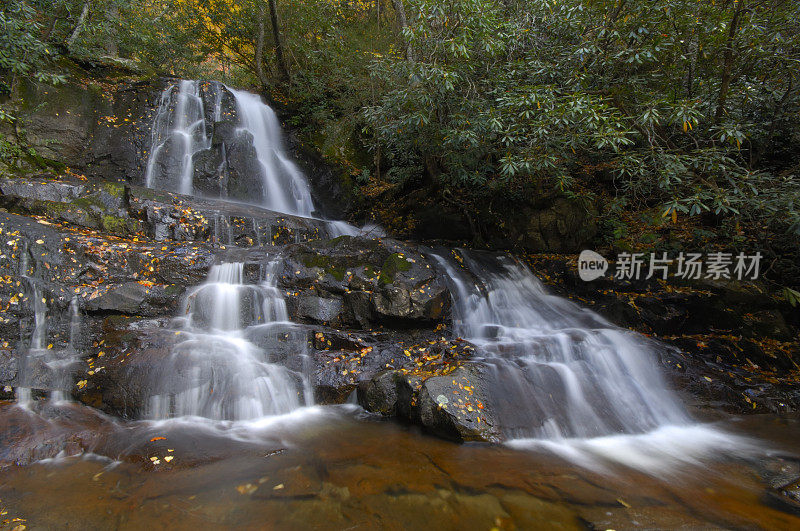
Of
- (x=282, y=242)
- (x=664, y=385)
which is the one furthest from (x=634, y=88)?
(x=282, y=242)

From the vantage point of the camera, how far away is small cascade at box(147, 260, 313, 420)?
3.93 m

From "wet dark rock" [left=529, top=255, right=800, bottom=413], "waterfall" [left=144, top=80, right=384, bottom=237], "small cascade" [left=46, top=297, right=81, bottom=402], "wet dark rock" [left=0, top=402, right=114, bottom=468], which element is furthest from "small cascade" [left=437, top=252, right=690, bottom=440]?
"small cascade" [left=46, top=297, right=81, bottom=402]

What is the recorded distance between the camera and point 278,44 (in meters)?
12.9

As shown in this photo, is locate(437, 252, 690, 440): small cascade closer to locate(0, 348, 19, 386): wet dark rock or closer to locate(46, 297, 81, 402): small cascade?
locate(46, 297, 81, 402): small cascade

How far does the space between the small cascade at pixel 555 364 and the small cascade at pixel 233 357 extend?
2.47 metres

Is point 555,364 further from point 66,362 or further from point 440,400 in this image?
point 66,362

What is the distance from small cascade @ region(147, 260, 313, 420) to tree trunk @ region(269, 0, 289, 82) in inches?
420

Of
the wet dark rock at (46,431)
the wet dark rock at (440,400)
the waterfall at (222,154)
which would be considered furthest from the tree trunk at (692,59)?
the wet dark rock at (46,431)

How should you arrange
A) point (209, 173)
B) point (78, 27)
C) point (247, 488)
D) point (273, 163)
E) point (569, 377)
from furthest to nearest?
point (273, 163)
point (209, 173)
point (78, 27)
point (569, 377)
point (247, 488)

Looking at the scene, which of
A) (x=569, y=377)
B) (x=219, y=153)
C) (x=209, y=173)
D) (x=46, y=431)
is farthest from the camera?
(x=219, y=153)

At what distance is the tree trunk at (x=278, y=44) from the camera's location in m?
11.9

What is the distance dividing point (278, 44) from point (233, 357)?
12.6 m

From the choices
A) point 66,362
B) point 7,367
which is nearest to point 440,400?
point 66,362

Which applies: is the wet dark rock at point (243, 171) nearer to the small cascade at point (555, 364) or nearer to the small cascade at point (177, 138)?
the small cascade at point (177, 138)
